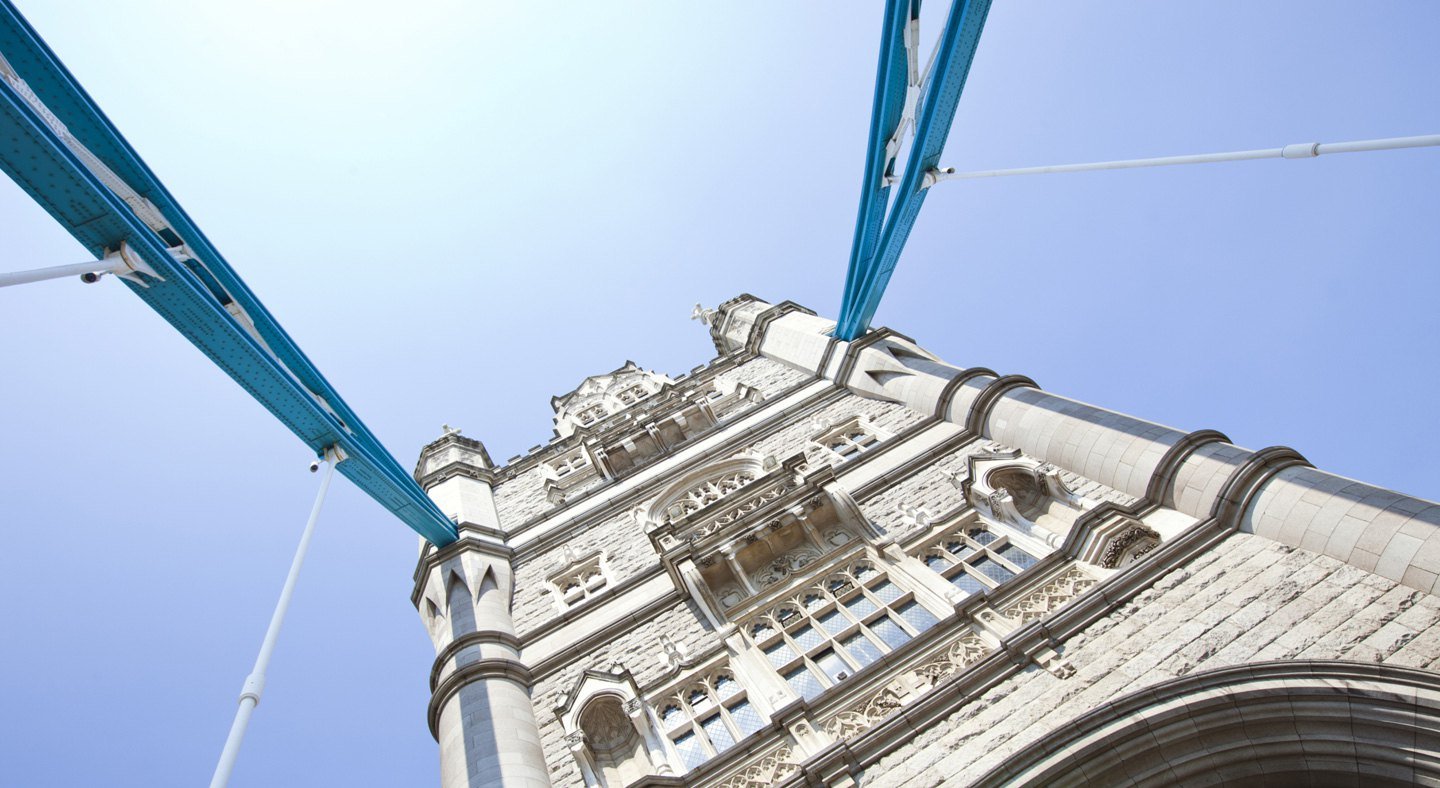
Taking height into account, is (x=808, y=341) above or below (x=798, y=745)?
above

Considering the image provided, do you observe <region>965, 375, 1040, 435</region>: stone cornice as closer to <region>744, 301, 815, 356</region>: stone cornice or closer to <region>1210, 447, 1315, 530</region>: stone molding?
<region>1210, 447, 1315, 530</region>: stone molding

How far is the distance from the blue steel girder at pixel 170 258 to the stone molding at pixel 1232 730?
9825 millimetres

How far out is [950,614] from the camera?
9.31 metres

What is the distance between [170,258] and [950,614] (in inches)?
374

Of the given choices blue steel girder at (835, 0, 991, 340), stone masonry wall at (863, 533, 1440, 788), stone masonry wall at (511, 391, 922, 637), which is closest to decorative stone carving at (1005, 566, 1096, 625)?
stone masonry wall at (863, 533, 1440, 788)

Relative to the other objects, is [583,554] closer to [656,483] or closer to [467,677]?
[656,483]

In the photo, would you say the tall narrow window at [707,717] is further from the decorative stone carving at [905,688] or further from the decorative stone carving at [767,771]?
the decorative stone carving at [905,688]

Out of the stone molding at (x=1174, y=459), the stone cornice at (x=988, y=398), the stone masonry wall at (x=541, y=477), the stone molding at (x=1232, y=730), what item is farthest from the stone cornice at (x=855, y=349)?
the stone molding at (x=1232, y=730)

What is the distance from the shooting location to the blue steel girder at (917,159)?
36.2 feet

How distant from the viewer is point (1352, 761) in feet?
20.1

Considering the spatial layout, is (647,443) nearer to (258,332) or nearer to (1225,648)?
(258,332)

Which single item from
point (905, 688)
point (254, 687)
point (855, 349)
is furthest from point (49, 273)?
point (855, 349)

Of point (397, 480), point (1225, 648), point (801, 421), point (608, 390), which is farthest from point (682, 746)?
point (608, 390)

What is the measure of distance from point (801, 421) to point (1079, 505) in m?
7.00
